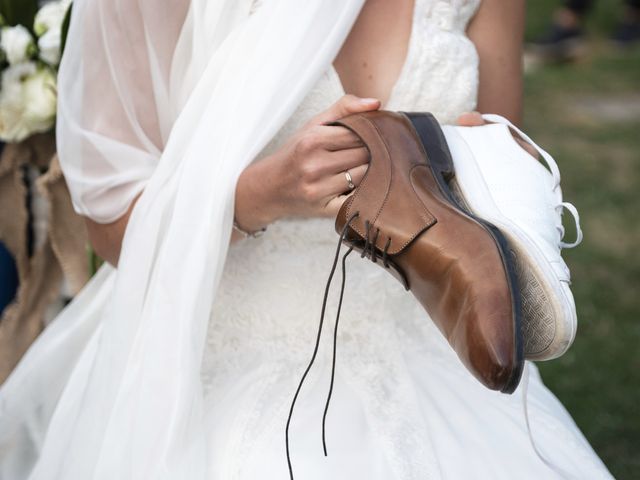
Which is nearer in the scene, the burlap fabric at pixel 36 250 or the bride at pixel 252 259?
the bride at pixel 252 259

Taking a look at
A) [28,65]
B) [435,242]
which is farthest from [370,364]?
[28,65]

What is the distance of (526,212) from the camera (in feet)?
3.42

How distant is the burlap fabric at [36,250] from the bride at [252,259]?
372mm

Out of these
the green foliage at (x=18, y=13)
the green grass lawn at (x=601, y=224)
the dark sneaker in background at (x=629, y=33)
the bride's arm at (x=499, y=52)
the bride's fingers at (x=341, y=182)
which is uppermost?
the green foliage at (x=18, y=13)

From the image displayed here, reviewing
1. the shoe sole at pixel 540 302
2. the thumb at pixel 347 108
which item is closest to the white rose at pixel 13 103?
the thumb at pixel 347 108

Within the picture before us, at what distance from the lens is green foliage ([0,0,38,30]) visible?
5.65 ft

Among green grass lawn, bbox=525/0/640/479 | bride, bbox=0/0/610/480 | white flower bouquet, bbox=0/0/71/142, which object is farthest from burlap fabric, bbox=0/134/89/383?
green grass lawn, bbox=525/0/640/479

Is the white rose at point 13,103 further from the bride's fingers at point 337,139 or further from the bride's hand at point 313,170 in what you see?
the bride's fingers at point 337,139

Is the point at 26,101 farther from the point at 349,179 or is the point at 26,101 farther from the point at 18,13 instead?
the point at 349,179

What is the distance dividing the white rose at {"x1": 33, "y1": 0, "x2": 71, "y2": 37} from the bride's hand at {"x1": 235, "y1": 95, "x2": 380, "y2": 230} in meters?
0.70

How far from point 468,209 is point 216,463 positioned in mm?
472

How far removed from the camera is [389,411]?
122 cm

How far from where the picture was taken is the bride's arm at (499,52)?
1436mm

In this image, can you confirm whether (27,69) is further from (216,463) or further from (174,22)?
(216,463)
